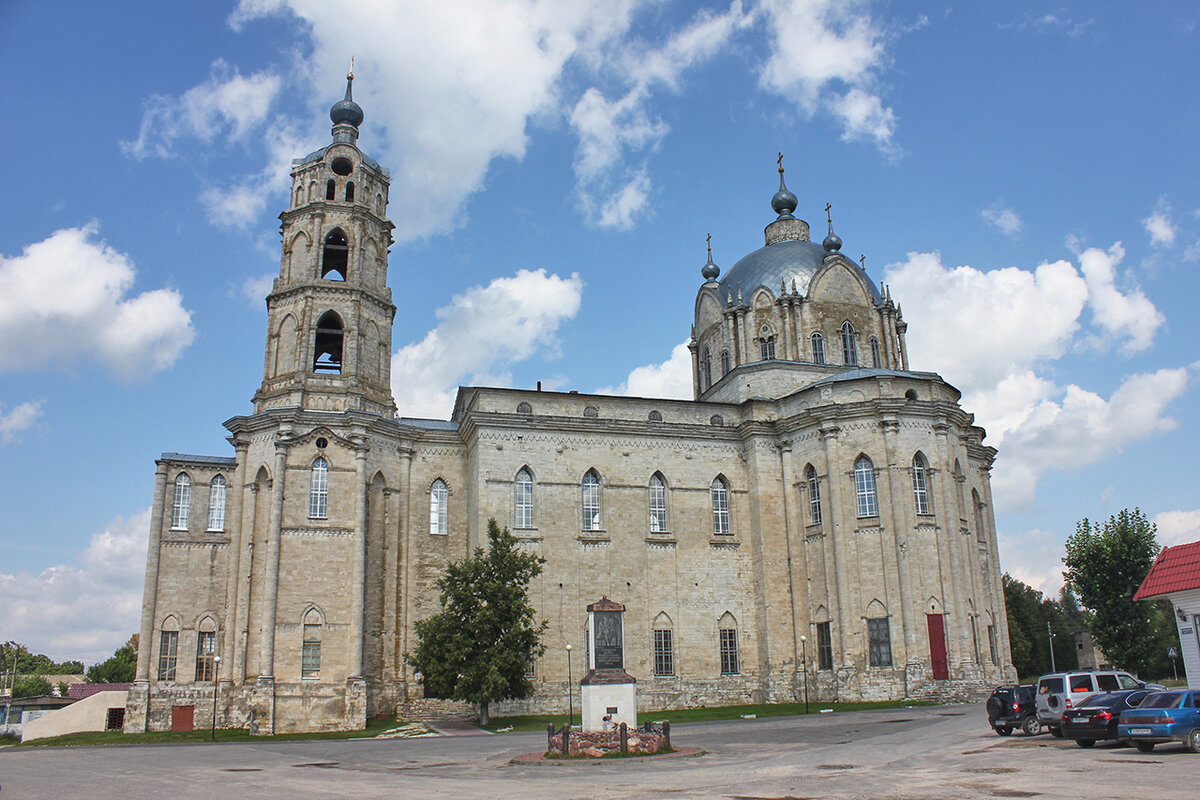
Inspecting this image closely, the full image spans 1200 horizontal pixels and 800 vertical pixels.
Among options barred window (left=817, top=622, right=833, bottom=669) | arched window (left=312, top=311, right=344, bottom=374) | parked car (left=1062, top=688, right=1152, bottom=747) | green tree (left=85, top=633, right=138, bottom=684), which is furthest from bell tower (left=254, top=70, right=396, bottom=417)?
green tree (left=85, top=633, right=138, bottom=684)

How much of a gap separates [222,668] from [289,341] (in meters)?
13.1

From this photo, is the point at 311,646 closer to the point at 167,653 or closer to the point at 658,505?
the point at 167,653

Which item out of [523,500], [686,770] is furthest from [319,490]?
[686,770]

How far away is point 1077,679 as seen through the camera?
20.4m

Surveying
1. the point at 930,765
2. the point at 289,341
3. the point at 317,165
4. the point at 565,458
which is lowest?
the point at 930,765

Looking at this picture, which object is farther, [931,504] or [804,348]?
[804,348]

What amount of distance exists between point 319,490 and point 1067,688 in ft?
86.7

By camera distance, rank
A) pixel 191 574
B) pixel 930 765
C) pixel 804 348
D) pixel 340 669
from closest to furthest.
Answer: pixel 930 765, pixel 340 669, pixel 191 574, pixel 804 348

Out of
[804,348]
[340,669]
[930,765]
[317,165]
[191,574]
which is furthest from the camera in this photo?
[804,348]

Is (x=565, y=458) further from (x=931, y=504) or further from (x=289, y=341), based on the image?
(x=931, y=504)

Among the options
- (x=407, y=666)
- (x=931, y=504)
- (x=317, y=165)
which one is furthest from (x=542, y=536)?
(x=317, y=165)

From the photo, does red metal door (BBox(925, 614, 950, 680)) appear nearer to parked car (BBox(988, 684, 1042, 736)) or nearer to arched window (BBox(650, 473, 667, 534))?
arched window (BBox(650, 473, 667, 534))

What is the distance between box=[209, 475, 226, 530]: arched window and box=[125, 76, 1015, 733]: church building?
0.30 feet

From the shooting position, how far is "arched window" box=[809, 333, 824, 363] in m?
45.2
